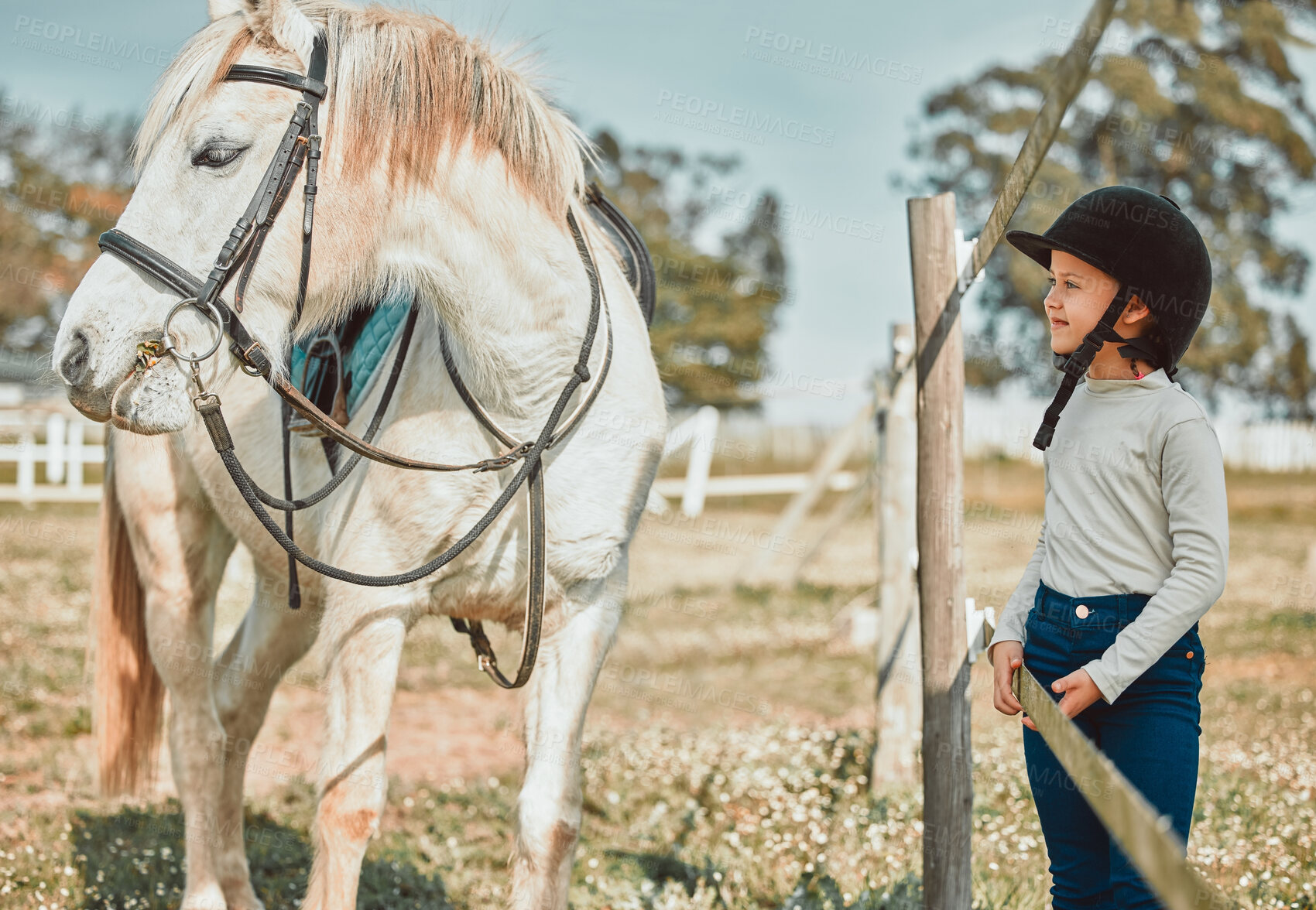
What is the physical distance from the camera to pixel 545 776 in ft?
8.46

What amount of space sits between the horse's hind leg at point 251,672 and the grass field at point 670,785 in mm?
316

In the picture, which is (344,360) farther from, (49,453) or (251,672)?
(49,453)

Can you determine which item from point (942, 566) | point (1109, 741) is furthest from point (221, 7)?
point (1109, 741)

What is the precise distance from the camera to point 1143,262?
1.87 metres

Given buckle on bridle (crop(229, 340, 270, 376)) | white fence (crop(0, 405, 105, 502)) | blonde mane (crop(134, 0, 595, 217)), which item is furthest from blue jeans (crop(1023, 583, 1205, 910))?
white fence (crop(0, 405, 105, 502))

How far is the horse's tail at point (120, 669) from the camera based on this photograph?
3.91 m

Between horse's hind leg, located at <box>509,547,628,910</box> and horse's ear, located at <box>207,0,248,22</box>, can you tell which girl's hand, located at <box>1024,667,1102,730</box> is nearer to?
horse's hind leg, located at <box>509,547,628,910</box>

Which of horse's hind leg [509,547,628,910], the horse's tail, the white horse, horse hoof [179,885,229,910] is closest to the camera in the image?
the white horse

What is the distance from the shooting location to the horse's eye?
2135 mm

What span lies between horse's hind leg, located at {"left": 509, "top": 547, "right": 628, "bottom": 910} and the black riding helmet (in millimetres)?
1291

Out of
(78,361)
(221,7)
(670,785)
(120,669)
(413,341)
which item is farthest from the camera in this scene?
(670,785)

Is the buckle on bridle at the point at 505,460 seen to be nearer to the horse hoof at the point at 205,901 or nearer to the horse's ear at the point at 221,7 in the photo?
the horse's ear at the point at 221,7

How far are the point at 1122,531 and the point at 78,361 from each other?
208 cm

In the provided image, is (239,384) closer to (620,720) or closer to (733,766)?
(733,766)
